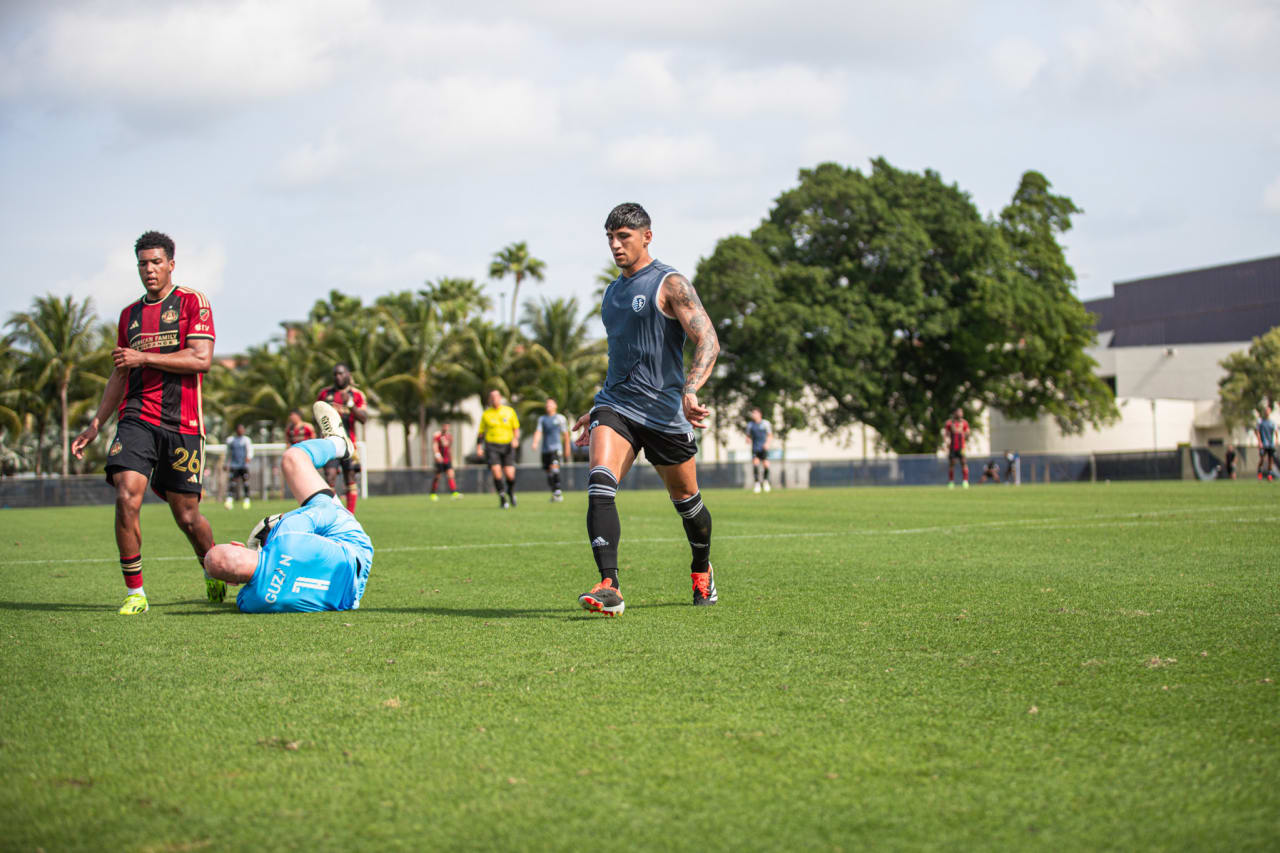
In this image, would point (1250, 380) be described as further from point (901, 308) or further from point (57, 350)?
point (57, 350)

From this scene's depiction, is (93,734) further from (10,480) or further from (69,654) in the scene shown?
(10,480)

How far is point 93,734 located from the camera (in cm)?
308

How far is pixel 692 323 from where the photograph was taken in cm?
560

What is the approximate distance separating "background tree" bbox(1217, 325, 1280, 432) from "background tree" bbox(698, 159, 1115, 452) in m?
16.1

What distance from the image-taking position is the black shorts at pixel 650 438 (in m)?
5.70

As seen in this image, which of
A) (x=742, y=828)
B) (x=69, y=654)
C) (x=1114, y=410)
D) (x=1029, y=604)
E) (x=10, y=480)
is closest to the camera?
(x=742, y=828)

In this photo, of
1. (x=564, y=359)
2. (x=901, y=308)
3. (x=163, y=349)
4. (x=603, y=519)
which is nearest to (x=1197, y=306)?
(x=901, y=308)

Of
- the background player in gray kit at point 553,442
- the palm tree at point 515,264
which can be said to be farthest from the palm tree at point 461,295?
the background player in gray kit at point 553,442

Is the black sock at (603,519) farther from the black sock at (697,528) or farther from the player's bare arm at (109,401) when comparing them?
the player's bare arm at (109,401)

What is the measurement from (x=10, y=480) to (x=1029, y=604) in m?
35.9

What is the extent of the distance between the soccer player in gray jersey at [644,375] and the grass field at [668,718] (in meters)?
0.65

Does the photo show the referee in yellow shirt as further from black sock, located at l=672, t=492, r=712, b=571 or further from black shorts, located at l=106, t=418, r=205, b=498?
black sock, located at l=672, t=492, r=712, b=571

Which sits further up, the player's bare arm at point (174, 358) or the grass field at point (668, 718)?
the player's bare arm at point (174, 358)

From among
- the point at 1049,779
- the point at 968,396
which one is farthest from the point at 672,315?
the point at 968,396
